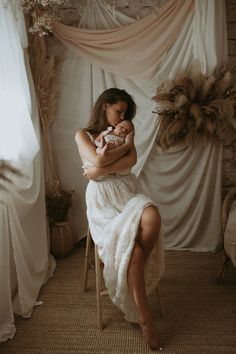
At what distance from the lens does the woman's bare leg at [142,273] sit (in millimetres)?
1907

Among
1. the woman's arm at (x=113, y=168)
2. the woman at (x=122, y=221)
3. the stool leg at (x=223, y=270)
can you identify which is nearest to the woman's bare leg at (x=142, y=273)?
the woman at (x=122, y=221)

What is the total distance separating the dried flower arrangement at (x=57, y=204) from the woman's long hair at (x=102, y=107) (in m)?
0.94

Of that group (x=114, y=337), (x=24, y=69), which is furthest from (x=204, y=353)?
(x=24, y=69)

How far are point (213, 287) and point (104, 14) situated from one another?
2263mm

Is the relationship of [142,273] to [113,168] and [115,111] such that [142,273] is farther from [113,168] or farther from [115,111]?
[115,111]

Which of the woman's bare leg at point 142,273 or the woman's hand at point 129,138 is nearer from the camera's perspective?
the woman's bare leg at point 142,273

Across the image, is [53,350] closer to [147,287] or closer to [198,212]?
[147,287]

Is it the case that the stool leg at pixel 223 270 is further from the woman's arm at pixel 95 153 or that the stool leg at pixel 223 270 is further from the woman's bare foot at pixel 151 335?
the woman's arm at pixel 95 153

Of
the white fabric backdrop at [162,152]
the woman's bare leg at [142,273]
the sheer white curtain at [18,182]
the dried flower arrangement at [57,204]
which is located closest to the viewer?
the woman's bare leg at [142,273]

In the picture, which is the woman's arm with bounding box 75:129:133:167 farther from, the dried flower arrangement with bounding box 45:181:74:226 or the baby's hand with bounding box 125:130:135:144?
the dried flower arrangement with bounding box 45:181:74:226

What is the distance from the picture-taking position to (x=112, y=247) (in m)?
1.96

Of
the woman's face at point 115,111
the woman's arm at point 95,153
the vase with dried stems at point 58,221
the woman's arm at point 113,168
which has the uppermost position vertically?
the woman's face at point 115,111

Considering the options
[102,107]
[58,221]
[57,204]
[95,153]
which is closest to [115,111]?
[102,107]

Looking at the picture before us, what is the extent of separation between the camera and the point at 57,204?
9.95 feet
